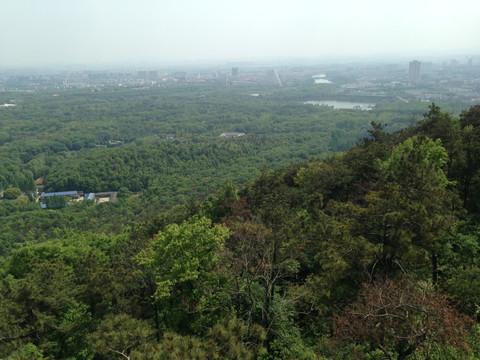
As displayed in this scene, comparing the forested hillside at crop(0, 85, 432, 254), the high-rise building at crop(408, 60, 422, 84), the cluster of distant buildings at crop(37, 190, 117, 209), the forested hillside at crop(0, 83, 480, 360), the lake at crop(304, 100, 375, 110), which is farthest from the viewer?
the high-rise building at crop(408, 60, 422, 84)

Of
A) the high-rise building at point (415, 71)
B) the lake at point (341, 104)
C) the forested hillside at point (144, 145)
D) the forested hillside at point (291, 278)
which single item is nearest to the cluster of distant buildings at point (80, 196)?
the forested hillside at point (144, 145)

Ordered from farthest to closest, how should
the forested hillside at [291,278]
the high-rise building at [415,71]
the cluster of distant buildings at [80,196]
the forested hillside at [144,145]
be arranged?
the high-rise building at [415,71] → the cluster of distant buildings at [80,196] → the forested hillside at [144,145] → the forested hillside at [291,278]

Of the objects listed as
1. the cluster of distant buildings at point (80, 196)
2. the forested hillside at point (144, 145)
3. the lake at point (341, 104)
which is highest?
the lake at point (341, 104)

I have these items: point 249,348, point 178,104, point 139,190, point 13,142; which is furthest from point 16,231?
point 178,104

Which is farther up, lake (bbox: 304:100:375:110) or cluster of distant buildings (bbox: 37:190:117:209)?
lake (bbox: 304:100:375:110)

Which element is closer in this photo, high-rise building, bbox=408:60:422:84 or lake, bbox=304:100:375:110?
lake, bbox=304:100:375:110

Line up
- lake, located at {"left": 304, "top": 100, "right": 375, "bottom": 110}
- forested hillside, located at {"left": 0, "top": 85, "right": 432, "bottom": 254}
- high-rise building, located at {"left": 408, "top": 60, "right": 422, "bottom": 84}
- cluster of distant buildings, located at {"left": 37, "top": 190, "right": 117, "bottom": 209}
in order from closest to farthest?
1. forested hillside, located at {"left": 0, "top": 85, "right": 432, "bottom": 254}
2. cluster of distant buildings, located at {"left": 37, "top": 190, "right": 117, "bottom": 209}
3. lake, located at {"left": 304, "top": 100, "right": 375, "bottom": 110}
4. high-rise building, located at {"left": 408, "top": 60, "right": 422, "bottom": 84}

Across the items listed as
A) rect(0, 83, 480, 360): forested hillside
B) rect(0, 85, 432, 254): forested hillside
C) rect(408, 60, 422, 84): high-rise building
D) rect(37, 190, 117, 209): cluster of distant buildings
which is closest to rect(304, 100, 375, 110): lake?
rect(0, 85, 432, 254): forested hillside

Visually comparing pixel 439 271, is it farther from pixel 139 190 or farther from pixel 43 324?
pixel 139 190

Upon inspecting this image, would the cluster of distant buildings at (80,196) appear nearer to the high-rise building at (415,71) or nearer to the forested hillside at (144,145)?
the forested hillside at (144,145)

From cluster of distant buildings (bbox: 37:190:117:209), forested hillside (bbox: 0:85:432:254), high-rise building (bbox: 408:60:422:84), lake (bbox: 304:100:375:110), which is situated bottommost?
cluster of distant buildings (bbox: 37:190:117:209)

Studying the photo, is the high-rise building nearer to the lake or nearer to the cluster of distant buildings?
the lake

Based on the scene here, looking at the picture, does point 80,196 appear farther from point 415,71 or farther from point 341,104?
point 415,71
